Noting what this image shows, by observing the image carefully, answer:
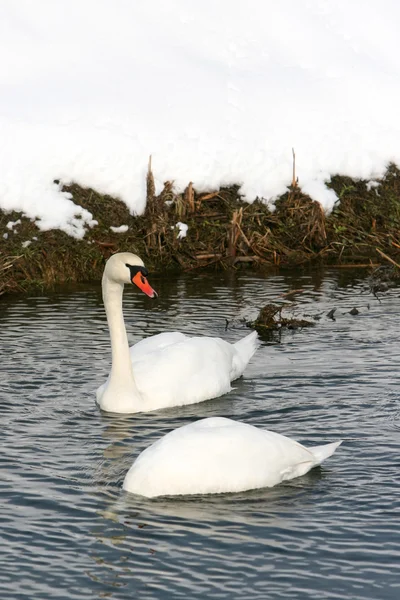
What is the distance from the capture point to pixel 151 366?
1152 cm

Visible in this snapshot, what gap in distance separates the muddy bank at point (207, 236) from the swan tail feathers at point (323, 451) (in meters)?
9.61

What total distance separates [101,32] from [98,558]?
21.5 metres

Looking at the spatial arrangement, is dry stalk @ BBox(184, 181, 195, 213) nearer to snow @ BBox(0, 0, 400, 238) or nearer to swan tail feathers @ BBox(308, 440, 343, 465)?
snow @ BBox(0, 0, 400, 238)

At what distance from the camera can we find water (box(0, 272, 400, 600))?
6906 mm

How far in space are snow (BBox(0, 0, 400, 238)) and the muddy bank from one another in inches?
10.5

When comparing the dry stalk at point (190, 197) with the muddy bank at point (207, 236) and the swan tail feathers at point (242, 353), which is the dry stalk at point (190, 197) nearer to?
the muddy bank at point (207, 236)

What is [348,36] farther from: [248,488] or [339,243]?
[248,488]

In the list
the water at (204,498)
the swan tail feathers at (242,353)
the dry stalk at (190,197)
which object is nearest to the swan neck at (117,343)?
the water at (204,498)

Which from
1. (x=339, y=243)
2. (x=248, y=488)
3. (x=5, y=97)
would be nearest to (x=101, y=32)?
(x=5, y=97)

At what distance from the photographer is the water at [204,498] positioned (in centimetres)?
691

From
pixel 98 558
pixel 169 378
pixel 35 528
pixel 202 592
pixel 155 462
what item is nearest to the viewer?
pixel 202 592

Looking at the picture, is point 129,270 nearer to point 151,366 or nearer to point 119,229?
point 151,366

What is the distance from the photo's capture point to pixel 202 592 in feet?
21.9

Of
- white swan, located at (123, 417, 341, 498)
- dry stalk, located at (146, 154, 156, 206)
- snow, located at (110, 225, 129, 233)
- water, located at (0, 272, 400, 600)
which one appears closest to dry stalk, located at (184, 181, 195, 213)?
dry stalk, located at (146, 154, 156, 206)
